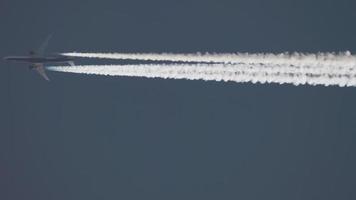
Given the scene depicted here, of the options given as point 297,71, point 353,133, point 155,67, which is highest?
point 353,133

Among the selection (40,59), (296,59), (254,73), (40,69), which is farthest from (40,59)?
(296,59)

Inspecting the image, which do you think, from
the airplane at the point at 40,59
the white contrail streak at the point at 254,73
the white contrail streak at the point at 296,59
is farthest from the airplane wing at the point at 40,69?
the white contrail streak at the point at 296,59

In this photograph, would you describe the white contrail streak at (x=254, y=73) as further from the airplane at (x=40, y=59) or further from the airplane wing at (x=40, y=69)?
the airplane wing at (x=40, y=69)

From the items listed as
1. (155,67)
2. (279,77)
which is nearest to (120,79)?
(155,67)

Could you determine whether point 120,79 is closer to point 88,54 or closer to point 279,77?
point 88,54

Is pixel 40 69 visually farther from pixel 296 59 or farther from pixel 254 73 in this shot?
pixel 296 59

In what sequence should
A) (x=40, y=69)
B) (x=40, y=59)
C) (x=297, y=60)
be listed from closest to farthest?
(x=297, y=60), (x=40, y=59), (x=40, y=69)

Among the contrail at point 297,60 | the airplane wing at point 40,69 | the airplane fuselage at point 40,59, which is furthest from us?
the airplane wing at point 40,69

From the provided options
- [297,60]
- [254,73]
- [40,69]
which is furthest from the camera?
[40,69]
